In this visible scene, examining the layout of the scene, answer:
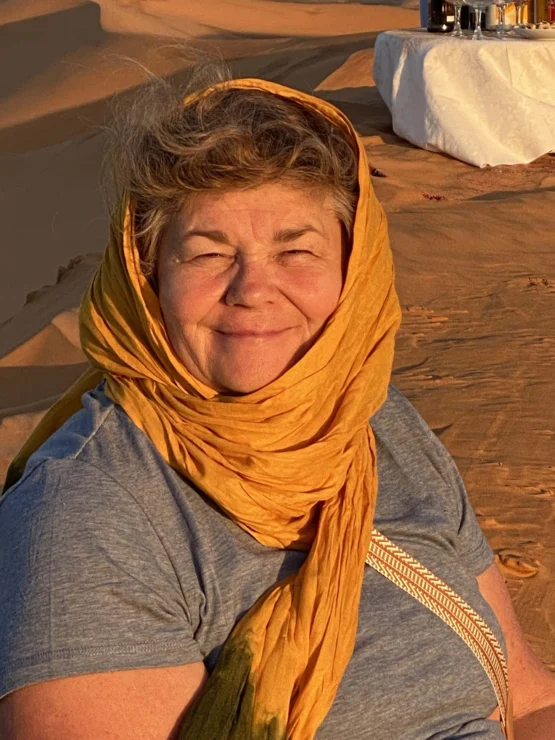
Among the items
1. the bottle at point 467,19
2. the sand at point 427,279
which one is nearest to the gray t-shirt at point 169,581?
the sand at point 427,279

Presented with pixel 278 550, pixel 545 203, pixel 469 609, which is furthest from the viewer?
pixel 545 203

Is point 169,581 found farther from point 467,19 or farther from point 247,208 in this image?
point 467,19

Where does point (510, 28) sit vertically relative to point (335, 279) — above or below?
below

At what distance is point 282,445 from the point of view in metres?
2.16

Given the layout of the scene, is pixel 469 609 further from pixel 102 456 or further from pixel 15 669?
pixel 15 669

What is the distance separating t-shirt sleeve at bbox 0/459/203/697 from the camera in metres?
1.71

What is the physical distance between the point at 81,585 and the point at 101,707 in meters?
0.18

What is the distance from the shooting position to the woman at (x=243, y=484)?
1796mm

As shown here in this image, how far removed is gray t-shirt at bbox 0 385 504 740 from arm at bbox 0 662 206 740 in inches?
0.8

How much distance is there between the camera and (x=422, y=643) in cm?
211

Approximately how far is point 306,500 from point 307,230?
1.66 feet

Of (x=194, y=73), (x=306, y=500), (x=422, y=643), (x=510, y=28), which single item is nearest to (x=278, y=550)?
(x=306, y=500)

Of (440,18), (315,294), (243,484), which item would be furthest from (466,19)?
(243,484)

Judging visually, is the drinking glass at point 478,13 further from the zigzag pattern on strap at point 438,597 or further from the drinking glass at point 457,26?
the zigzag pattern on strap at point 438,597
